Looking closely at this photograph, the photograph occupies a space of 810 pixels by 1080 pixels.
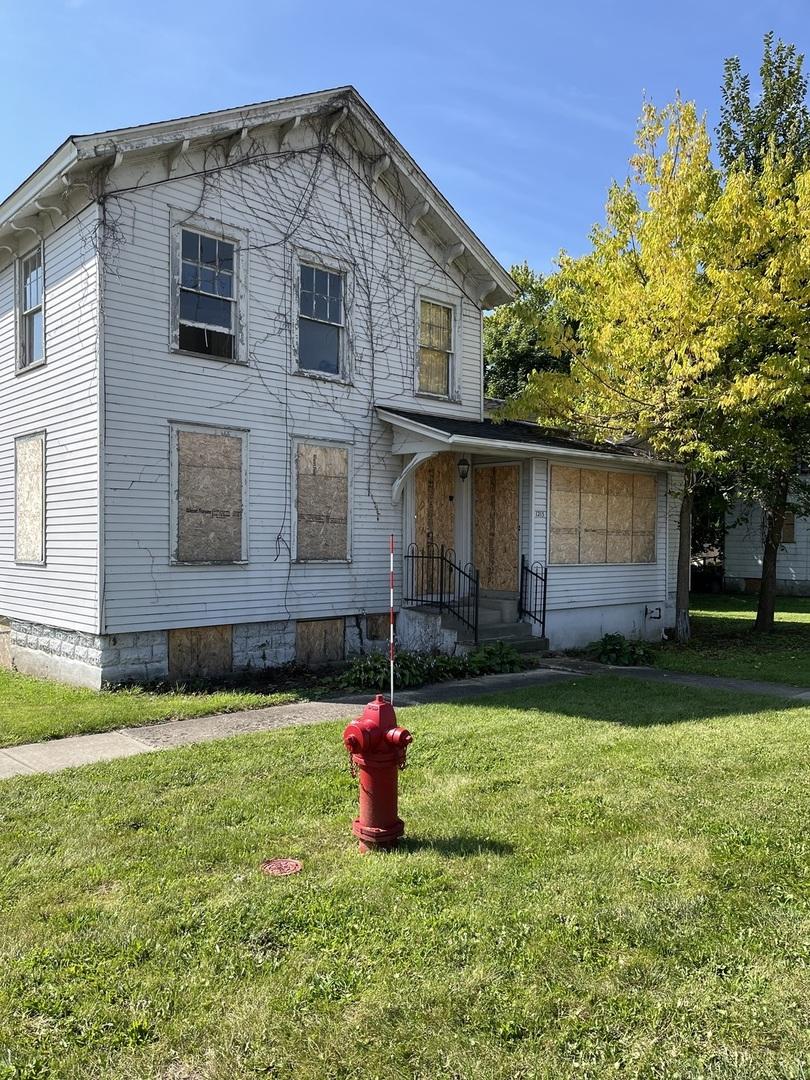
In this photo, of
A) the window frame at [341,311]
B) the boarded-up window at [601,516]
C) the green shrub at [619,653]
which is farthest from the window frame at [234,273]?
the green shrub at [619,653]

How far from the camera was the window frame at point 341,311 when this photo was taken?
452 inches

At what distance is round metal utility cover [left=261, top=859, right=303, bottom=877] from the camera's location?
4176 millimetres

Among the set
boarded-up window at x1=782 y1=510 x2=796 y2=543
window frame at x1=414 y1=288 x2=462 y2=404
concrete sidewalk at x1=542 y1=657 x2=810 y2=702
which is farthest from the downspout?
boarded-up window at x1=782 y1=510 x2=796 y2=543

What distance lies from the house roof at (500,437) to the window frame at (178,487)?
2492mm

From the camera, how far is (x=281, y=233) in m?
11.4

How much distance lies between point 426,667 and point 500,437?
399cm

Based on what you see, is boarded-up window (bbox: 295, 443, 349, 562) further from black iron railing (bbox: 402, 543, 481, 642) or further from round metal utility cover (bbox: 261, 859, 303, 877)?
round metal utility cover (bbox: 261, 859, 303, 877)

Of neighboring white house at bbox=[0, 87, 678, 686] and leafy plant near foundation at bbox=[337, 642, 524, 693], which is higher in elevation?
neighboring white house at bbox=[0, 87, 678, 686]

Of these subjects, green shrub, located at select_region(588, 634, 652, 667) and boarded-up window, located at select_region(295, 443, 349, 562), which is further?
green shrub, located at select_region(588, 634, 652, 667)

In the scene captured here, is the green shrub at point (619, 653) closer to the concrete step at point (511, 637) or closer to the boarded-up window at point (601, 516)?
the concrete step at point (511, 637)

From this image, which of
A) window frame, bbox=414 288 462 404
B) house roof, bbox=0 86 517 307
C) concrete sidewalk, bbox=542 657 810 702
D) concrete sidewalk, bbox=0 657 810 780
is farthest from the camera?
window frame, bbox=414 288 462 404

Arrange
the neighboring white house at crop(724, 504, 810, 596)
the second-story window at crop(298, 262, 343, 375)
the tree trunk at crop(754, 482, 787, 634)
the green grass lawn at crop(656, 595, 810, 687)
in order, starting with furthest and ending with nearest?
the neighboring white house at crop(724, 504, 810, 596), the tree trunk at crop(754, 482, 787, 634), the second-story window at crop(298, 262, 343, 375), the green grass lawn at crop(656, 595, 810, 687)

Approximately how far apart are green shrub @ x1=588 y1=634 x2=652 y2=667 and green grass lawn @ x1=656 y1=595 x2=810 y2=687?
29 centimetres

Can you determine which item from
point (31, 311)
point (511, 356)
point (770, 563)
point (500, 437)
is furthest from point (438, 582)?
A: point (511, 356)
